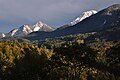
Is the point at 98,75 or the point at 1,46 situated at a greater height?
the point at 1,46

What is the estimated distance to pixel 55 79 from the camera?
86.7 meters

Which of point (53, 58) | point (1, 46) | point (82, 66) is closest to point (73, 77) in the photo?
point (82, 66)

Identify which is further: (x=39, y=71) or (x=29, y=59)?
(x=29, y=59)

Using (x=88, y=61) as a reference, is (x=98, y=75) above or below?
below

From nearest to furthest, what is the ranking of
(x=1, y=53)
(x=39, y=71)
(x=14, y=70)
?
(x=39, y=71)
(x=14, y=70)
(x=1, y=53)

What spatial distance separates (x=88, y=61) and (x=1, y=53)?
50.9m

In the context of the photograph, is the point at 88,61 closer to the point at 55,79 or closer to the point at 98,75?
the point at 55,79

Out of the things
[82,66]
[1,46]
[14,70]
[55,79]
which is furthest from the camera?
[1,46]

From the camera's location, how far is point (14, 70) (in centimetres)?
10488

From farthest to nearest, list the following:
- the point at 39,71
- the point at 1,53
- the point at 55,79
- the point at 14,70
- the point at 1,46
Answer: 1. the point at 1,46
2. the point at 1,53
3. the point at 14,70
4. the point at 39,71
5. the point at 55,79

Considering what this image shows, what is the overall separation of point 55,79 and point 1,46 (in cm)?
6194

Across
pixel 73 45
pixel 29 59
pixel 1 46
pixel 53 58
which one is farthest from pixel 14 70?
pixel 1 46

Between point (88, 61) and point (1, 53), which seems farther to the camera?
point (1, 53)

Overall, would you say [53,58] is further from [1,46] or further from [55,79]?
[1,46]
